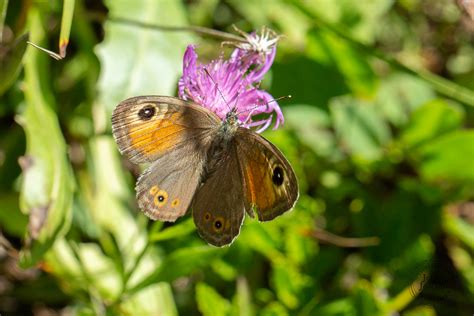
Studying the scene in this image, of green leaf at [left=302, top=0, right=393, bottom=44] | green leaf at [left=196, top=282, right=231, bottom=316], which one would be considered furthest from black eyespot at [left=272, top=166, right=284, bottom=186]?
green leaf at [left=302, top=0, right=393, bottom=44]

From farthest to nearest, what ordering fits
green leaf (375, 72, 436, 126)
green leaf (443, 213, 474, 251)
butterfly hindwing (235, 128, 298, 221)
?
1. green leaf (375, 72, 436, 126)
2. green leaf (443, 213, 474, 251)
3. butterfly hindwing (235, 128, 298, 221)

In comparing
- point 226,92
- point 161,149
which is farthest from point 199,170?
point 226,92

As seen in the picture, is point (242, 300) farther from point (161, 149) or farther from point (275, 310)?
point (161, 149)

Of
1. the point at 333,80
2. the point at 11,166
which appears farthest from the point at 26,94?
Answer: the point at 333,80

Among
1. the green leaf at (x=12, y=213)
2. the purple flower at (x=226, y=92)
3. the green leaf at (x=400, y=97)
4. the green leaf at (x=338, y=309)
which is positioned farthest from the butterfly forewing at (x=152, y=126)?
the green leaf at (x=400, y=97)

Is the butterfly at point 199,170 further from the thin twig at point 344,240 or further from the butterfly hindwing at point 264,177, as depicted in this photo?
the thin twig at point 344,240

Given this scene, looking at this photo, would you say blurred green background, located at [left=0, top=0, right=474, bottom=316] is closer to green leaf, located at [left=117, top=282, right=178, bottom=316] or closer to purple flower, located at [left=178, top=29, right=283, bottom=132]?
green leaf, located at [left=117, top=282, right=178, bottom=316]

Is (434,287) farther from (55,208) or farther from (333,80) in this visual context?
(55,208)
